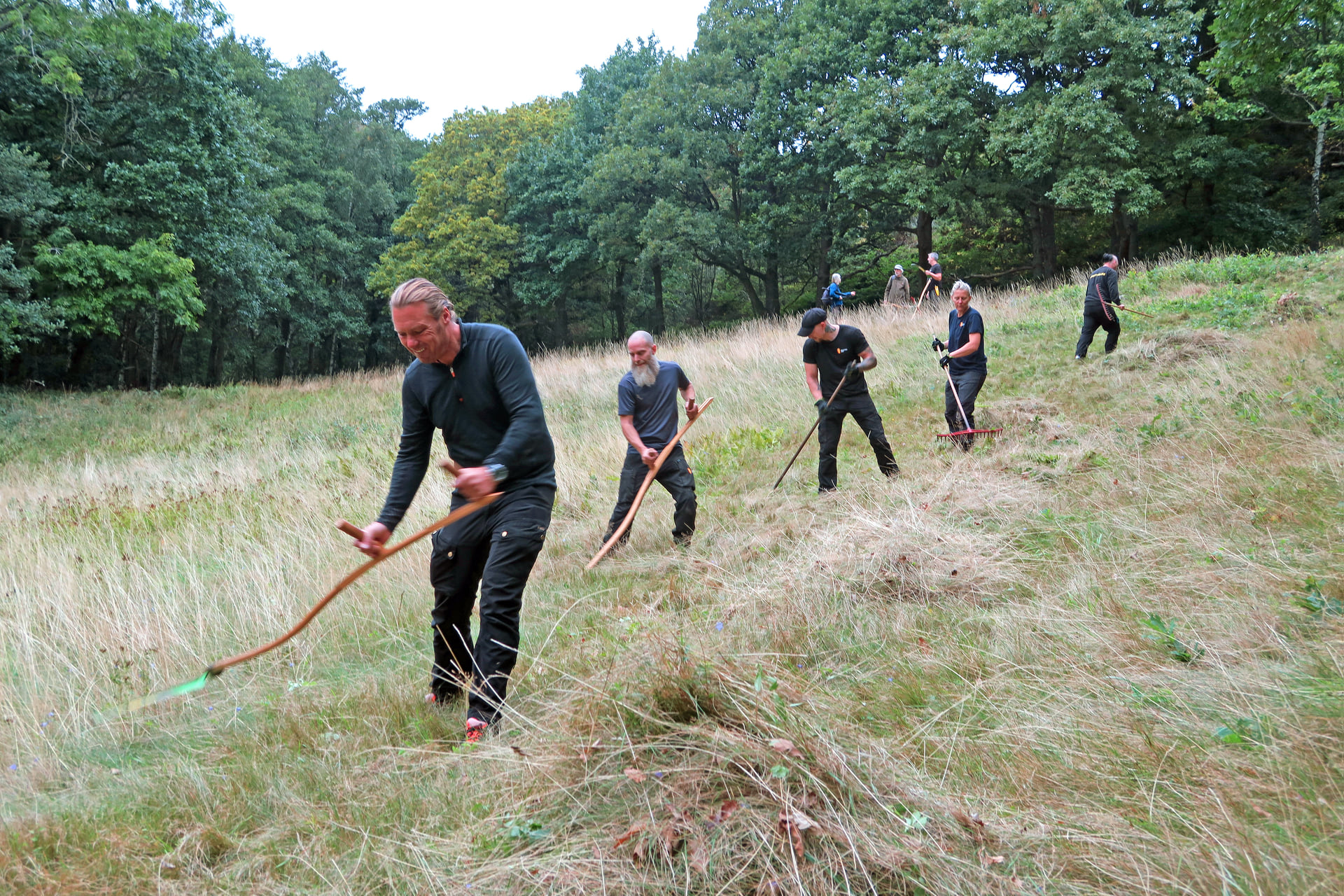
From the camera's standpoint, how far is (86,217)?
19594mm

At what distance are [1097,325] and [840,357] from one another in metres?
6.21

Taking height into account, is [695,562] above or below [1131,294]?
below

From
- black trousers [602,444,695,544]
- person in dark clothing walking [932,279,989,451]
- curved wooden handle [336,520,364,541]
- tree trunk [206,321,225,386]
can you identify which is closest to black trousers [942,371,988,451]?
person in dark clothing walking [932,279,989,451]

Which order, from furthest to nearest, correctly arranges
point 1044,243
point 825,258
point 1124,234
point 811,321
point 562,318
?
point 562,318 → point 825,258 → point 1044,243 → point 1124,234 → point 811,321

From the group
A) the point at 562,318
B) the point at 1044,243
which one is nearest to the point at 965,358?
the point at 1044,243

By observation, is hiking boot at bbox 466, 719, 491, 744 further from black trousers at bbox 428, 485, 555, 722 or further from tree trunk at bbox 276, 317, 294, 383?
tree trunk at bbox 276, 317, 294, 383

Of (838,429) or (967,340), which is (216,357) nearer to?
(838,429)

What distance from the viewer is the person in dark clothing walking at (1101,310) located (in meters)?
11.0

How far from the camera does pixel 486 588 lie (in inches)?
132

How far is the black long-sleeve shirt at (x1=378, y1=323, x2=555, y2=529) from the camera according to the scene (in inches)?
135

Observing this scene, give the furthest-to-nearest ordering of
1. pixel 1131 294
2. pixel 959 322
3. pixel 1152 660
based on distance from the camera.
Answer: pixel 1131 294
pixel 959 322
pixel 1152 660

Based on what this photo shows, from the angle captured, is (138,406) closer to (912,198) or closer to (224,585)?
(224,585)

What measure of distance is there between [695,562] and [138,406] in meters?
19.9

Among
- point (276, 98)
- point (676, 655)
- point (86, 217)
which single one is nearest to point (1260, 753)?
point (676, 655)
